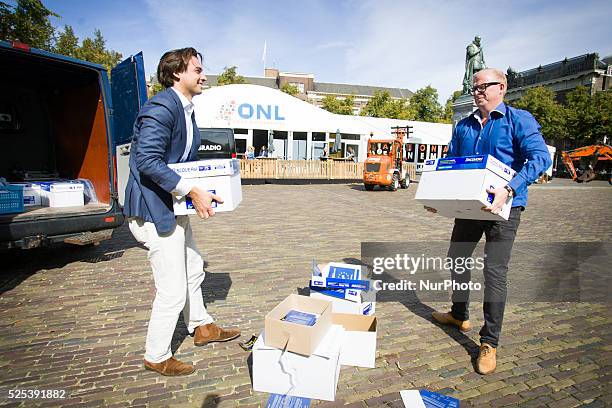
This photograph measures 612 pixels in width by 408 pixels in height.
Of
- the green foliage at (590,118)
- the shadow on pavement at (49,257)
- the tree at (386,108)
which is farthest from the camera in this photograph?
the tree at (386,108)

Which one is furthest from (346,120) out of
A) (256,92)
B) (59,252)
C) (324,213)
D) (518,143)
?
(518,143)

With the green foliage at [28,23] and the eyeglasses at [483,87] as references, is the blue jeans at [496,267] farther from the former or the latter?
the green foliage at [28,23]

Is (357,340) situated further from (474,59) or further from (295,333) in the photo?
(474,59)

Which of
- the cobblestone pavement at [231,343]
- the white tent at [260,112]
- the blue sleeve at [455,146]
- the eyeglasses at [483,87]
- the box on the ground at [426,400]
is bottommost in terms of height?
the cobblestone pavement at [231,343]

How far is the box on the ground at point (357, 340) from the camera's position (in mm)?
2838

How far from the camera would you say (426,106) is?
51594mm

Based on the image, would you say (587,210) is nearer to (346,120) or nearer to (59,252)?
(346,120)

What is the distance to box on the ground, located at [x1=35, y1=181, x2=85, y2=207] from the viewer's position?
5.43 metres

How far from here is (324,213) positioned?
1022 centimetres

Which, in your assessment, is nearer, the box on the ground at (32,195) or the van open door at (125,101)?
the van open door at (125,101)

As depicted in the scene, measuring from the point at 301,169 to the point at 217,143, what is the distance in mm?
6689

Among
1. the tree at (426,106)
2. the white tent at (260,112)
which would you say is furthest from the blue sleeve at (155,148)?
the tree at (426,106)

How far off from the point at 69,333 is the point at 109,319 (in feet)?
1.17

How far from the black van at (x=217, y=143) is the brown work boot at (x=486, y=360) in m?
13.5
